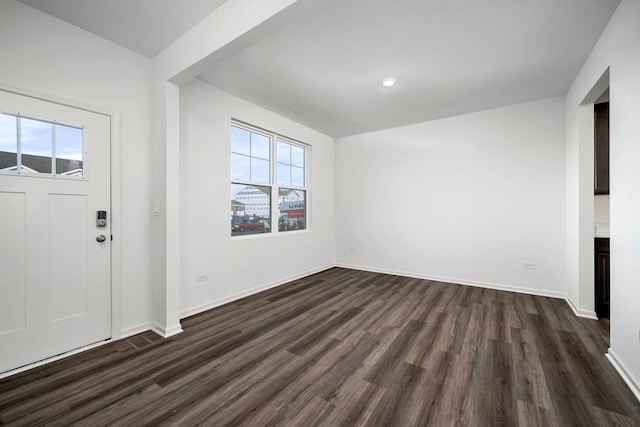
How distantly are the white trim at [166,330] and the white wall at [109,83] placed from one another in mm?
141

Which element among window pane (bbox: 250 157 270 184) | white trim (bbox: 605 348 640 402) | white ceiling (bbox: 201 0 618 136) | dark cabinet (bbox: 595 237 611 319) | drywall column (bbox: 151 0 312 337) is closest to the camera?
white trim (bbox: 605 348 640 402)

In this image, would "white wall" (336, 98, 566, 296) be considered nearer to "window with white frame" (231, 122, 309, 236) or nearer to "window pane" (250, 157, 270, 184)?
"window with white frame" (231, 122, 309, 236)

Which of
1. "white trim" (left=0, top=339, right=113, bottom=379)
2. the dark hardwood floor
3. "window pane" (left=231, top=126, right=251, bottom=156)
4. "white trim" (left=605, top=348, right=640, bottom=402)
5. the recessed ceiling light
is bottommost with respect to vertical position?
the dark hardwood floor

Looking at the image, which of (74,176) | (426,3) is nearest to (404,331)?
(426,3)

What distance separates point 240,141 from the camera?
3.69 metres

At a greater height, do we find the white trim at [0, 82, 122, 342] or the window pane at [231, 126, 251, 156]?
the window pane at [231, 126, 251, 156]

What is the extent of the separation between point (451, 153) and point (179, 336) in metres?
4.52

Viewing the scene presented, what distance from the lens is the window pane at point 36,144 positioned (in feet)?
6.53

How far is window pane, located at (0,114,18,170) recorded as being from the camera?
190cm

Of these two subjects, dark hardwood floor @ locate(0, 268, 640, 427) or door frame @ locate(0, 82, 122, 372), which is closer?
dark hardwood floor @ locate(0, 268, 640, 427)

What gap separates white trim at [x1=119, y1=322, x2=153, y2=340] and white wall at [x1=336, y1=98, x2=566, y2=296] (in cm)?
364

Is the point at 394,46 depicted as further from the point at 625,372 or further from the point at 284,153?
the point at 625,372

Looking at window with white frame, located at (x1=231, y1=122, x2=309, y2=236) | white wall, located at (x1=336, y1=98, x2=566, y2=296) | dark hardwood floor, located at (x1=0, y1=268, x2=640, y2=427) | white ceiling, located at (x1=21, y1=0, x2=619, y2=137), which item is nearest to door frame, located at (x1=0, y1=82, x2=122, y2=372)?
dark hardwood floor, located at (x1=0, y1=268, x2=640, y2=427)

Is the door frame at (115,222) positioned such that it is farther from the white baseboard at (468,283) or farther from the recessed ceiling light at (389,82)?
the white baseboard at (468,283)
